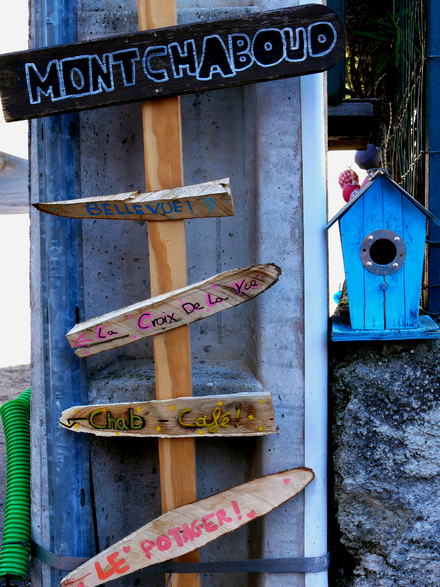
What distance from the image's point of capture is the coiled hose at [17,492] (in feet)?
6.39

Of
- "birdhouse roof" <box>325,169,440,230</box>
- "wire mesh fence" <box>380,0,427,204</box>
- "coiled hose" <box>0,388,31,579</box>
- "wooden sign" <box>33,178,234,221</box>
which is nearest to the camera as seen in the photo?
"wooden sign" <box>33,178,234,221</box>

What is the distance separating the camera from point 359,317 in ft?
6.08

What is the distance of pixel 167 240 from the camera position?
1718 millimetres

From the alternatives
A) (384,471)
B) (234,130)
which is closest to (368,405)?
(384,471)

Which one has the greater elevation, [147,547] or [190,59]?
[190,59]

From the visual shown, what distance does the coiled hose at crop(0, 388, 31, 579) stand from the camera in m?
1.95

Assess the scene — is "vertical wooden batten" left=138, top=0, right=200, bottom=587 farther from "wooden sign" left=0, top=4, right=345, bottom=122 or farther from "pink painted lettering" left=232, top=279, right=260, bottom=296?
"pink painted lettering" left=232, top=279, right=260, bottom=296

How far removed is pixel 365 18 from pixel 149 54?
2.44 meters

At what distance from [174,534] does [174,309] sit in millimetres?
787

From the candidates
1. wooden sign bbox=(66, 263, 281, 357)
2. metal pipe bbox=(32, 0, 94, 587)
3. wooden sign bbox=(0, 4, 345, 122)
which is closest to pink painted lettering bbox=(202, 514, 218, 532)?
metal pipe bbox=(32, 0, 94, 587)

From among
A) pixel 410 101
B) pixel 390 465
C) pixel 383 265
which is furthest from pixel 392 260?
pixel 410 101

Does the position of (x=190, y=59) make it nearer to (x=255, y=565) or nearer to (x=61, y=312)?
(x=61, y=312)

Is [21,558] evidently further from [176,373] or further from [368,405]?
[368,405]

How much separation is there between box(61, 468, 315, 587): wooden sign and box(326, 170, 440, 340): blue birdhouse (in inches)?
26.9
